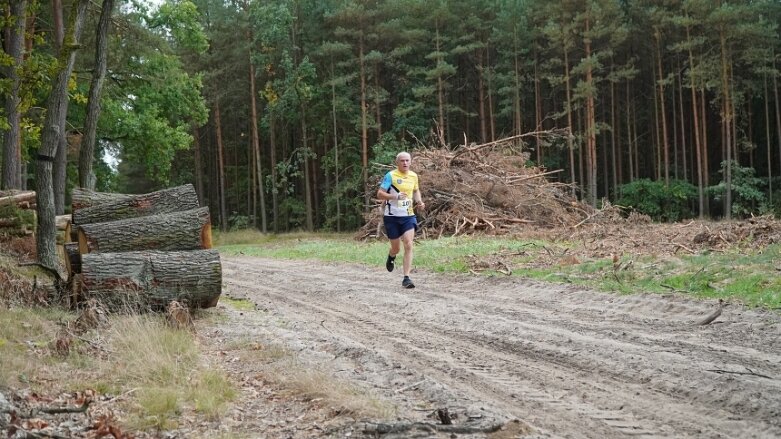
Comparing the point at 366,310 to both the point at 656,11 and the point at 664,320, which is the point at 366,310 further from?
the point at 656,11

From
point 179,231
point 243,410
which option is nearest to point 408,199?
point 179,231

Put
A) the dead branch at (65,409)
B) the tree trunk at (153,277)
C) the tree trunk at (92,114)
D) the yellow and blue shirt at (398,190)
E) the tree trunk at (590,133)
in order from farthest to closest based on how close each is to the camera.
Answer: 1. the tree trunk at (590,133)
2. the tree trunk at (92,114)
3. the yellow and blue shirt at (398,190)
4. the tree trunk at (153,277)
5. the dead branch at (65,409)

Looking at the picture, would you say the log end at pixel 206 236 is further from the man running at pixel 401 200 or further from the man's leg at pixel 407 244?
the man's leg at pixel 407 244

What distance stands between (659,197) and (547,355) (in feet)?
112

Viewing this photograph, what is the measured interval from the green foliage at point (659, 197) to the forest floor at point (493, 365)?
1158 inches

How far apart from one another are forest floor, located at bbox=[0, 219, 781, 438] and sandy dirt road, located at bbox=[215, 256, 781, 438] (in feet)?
0.05

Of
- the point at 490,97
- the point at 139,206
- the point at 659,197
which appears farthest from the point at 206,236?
the point at 659,197

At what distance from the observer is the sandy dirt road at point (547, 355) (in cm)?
442

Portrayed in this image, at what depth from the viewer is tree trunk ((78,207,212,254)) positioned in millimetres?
9125

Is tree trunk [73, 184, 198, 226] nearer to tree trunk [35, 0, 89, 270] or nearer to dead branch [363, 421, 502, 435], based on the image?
tree trunk [35, 0, 89, 270]

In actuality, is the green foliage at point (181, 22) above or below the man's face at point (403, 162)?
above

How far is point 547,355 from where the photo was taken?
6211 millimetres

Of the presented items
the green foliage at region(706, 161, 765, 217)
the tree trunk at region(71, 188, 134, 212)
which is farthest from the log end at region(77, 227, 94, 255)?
the green foliage at region(706, 161, 765, 217)

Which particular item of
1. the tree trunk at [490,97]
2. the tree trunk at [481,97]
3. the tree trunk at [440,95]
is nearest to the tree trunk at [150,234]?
the tree trunk at [440,95]
